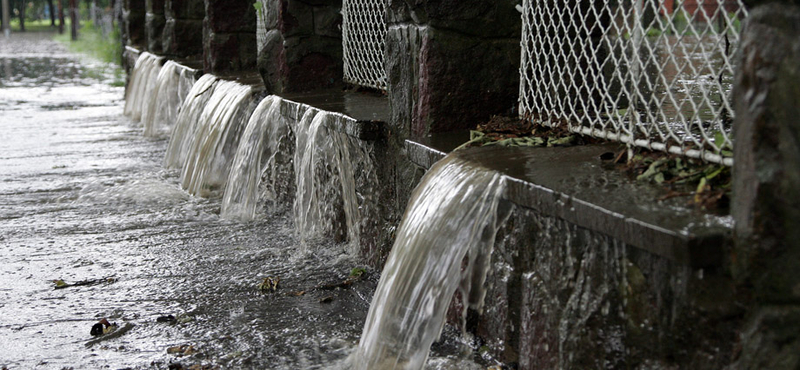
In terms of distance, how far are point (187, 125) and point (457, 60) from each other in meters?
3.81

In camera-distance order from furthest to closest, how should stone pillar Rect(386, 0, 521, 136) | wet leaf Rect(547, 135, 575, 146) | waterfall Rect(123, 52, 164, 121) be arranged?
waterfall Rect(123, 52, 164, 121), stone pillar Rect(386, 0, 521, 136), wet leaf Rect(547, 135, 575, 146)

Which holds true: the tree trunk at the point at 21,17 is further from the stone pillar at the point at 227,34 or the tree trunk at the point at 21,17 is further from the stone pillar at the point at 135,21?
the stone pillar at the point at 227,34

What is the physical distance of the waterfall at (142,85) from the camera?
9305 mm

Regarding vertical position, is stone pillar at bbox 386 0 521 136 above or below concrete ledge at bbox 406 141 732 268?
above

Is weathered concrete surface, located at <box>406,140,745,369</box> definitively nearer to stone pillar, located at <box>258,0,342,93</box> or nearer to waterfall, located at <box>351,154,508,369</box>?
waterfall, located at <box>351,154,508,369</box>

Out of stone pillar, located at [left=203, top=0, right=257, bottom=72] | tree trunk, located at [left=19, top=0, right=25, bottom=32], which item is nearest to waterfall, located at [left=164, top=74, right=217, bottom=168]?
stone pillar, located at [left=203, top=0, right=257, bottom=72]

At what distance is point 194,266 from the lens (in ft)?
13.0

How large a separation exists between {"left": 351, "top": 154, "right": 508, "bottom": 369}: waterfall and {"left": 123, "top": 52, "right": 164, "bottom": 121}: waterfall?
21.6 feet

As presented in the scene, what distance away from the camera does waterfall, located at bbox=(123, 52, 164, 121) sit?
9.30 meters

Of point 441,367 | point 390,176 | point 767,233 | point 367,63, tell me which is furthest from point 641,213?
point 367,63

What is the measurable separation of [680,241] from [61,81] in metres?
14.3

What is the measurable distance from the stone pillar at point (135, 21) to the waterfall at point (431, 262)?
10.5m

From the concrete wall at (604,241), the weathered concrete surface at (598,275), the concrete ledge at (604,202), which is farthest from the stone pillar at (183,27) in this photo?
the weathered concrete surface at (598,275)

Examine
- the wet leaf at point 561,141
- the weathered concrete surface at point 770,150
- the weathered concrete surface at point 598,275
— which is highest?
the weathered concrete surface at point 770,150
